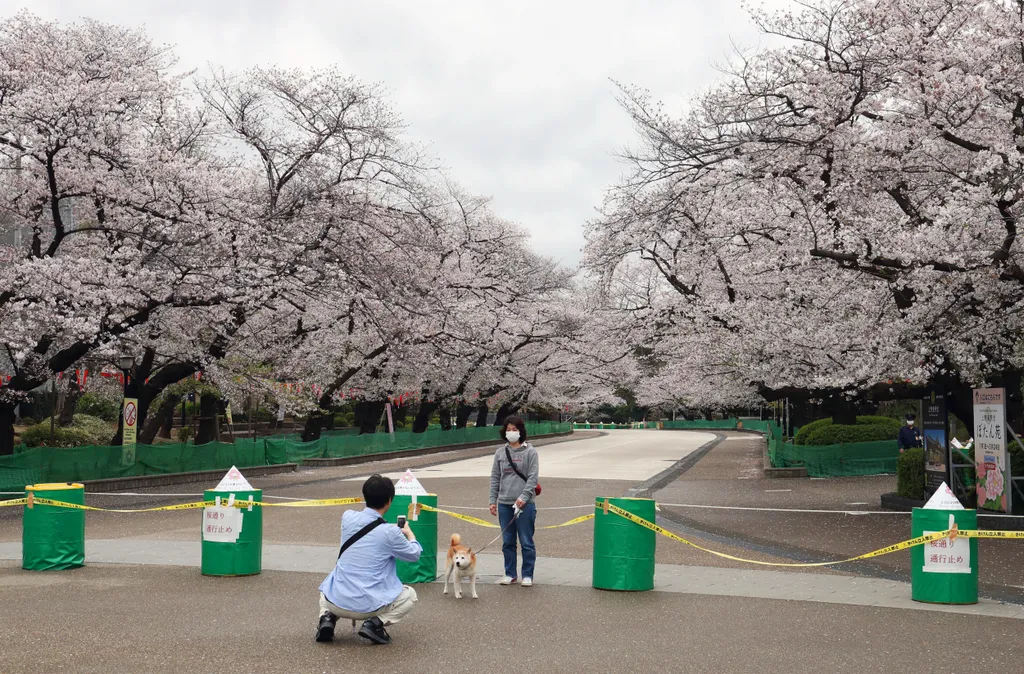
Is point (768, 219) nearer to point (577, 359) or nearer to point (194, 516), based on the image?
point (194, 516)

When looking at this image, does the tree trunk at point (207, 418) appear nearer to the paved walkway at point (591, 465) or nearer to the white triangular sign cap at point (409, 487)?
the paved walkway at point (591, 465)

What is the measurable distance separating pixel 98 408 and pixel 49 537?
3447 centimetres

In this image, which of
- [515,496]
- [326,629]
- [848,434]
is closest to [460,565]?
[515,496]

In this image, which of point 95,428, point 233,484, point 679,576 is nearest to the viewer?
point 233,484

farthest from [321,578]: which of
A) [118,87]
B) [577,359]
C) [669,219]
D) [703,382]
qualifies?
[577,359]

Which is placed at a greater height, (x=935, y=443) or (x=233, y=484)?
(x=935, y=443)

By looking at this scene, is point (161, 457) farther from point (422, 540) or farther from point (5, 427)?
point (422, 540)

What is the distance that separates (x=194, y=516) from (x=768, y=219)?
12865mm

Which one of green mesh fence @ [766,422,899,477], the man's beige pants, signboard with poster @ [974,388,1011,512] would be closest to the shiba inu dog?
the man's beige pants

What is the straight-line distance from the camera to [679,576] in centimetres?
1059

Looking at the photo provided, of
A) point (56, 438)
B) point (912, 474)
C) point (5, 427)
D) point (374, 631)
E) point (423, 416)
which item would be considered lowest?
point (374, 631)

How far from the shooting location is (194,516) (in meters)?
16.9

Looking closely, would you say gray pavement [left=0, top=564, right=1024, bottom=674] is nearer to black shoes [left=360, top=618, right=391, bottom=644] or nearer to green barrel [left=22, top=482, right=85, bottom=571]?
black shoes [left=360, top=618, right=391, bottom=644]

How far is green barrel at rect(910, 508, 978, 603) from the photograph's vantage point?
A: 895 centimetres
